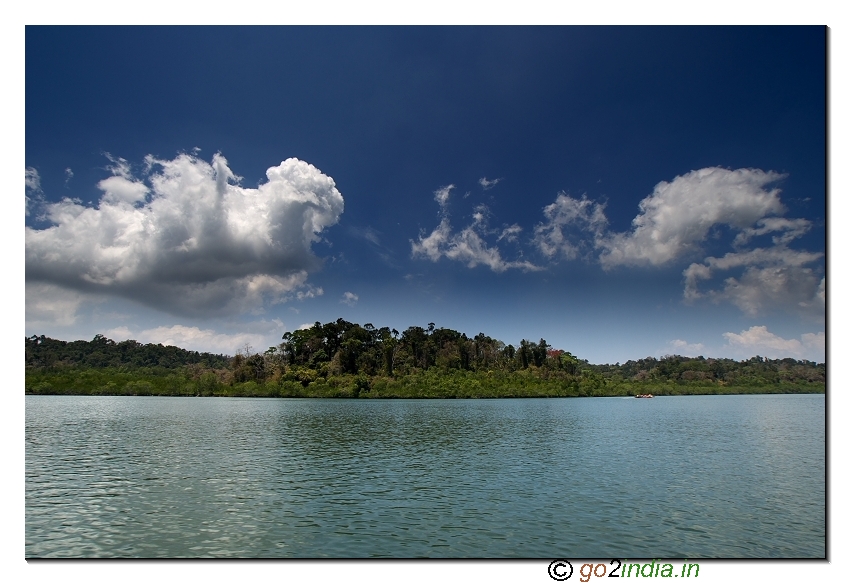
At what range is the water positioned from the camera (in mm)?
10328

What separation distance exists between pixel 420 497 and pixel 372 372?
8831 cm

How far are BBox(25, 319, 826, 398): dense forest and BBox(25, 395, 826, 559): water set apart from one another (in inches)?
2403

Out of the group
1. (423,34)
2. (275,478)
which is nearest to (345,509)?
(275,478)

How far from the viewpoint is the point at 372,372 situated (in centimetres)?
10094

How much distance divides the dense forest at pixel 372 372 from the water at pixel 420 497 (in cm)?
6104

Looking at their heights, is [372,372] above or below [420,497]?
below

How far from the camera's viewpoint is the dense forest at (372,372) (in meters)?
85.5

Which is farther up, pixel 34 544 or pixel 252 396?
pixel 34 544

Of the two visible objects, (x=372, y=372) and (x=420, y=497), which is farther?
(x=372, y=372)

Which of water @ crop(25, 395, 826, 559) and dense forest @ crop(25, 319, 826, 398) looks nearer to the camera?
water @ crop(25, 395, 826, 559)

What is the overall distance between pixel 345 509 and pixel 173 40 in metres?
14.6

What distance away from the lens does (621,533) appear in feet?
36.1
